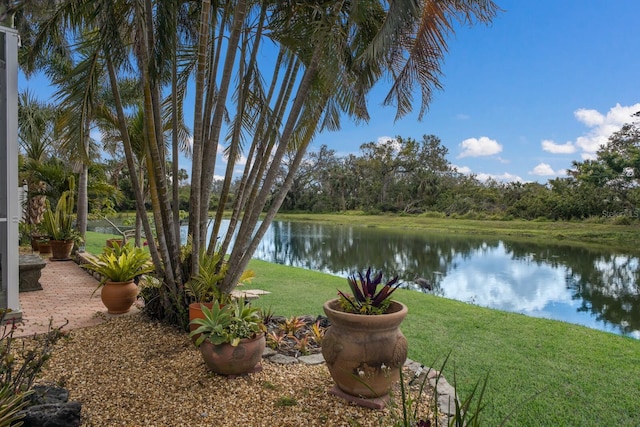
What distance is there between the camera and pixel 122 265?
15.3 feet

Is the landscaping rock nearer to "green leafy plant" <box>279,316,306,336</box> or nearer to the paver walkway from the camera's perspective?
"green leafy plant" <box>279,316,306,336</box>

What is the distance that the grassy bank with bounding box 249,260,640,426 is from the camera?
9.25 ft

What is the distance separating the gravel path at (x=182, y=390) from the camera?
7.83ft

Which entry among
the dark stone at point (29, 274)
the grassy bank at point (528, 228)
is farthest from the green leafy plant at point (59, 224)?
the grassy bank at point (528, 228)

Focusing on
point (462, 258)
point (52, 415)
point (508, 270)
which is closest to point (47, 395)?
point (52, 415)

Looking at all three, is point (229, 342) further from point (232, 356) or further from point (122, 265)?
point (122, 265)

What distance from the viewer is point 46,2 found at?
6215mm

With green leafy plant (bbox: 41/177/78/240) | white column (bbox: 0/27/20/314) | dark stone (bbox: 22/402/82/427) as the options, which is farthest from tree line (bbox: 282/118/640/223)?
dark stone (bbox: 22/402/82/427)

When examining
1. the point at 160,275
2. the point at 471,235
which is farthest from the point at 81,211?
the point at 471,235

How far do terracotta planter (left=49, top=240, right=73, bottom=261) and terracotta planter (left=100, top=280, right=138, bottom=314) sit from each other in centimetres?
516

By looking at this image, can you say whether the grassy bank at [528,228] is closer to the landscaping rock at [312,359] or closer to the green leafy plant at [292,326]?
the green leafy plant at [292,326]

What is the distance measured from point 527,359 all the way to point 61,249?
A: 908cm

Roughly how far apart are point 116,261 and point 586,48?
43.1 ft

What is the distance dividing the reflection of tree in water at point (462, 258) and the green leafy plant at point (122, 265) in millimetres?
6342
